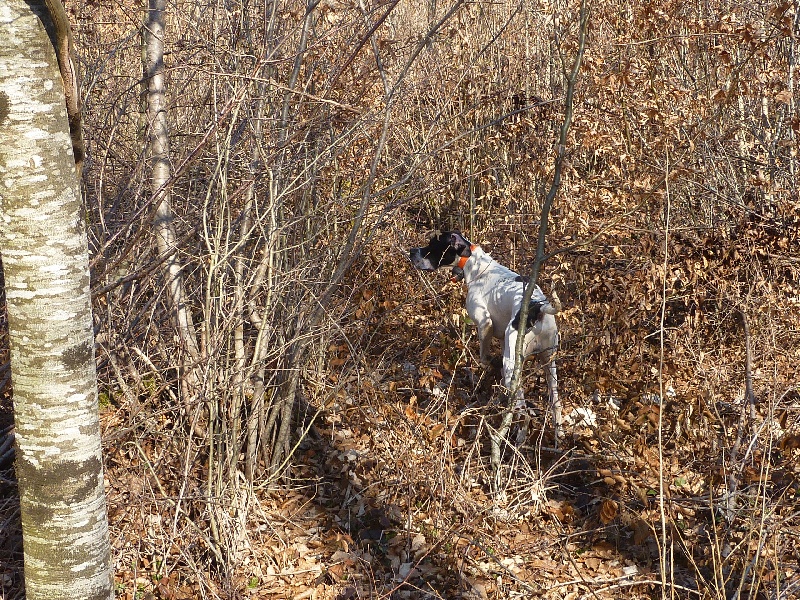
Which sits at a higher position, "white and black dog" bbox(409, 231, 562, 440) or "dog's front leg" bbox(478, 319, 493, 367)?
"white and black dog" bbox(409, 231, 562, 440)

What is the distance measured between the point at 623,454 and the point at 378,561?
1.68 metres

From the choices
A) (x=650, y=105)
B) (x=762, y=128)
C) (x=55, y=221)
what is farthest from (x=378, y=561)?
(x=762, y=128)

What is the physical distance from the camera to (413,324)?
6613 millimetres

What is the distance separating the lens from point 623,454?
4.89 m

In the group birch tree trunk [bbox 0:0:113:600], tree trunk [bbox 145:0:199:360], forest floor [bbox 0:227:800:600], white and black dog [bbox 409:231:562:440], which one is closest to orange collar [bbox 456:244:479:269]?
white and black dog [bbox 409:231:562:440]

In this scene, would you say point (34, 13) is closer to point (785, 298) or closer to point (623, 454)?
point (623, 454)

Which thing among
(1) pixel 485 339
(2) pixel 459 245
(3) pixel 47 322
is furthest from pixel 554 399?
(3) pixel 47 322

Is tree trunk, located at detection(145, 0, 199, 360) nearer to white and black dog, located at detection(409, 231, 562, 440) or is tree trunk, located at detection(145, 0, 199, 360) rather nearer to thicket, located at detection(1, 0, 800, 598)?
thicket, located at detection(1, 0, 800, 598)

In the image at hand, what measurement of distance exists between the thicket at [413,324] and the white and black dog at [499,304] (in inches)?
8.7

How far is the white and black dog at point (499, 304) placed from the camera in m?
5.23

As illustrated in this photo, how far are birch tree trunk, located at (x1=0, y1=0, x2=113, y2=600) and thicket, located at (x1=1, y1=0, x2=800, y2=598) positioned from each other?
128 cm

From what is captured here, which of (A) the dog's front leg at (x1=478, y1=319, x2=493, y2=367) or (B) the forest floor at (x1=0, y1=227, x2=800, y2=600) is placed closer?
(B) the forest floor at (x1=0, y1=227, x2=800, y2=600)

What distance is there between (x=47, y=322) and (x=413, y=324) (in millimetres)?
4563

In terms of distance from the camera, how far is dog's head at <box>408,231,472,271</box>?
20.1 ft
